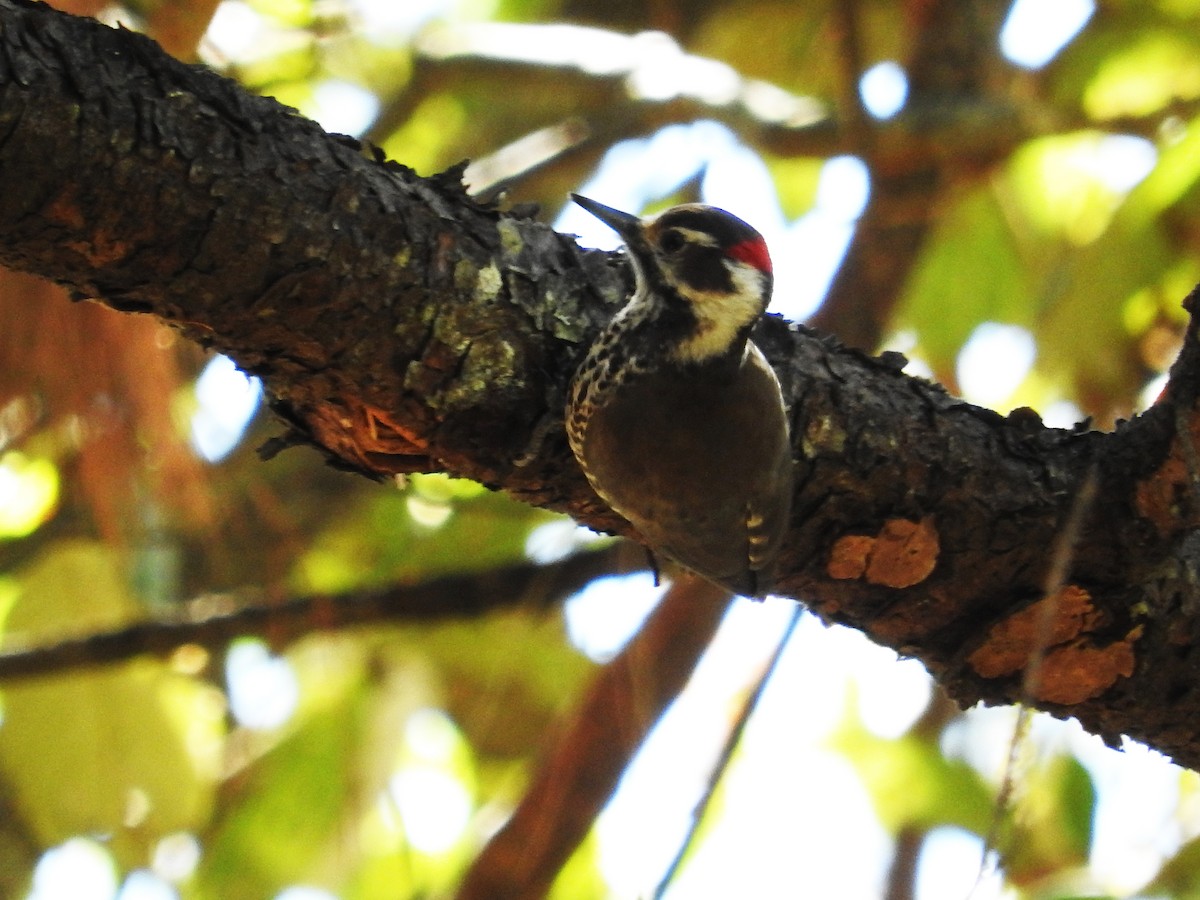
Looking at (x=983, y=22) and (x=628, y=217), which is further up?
(x=983, y=22)

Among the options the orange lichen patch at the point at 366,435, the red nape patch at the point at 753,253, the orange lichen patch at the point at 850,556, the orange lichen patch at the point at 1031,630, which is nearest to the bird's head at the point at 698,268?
the red nape patch at the point at 753,253

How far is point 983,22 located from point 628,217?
2.10 meters

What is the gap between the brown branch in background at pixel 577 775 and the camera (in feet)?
10.6

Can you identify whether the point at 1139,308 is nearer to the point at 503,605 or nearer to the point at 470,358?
the point at 503,605

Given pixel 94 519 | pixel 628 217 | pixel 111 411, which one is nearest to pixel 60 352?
pixel 111 411

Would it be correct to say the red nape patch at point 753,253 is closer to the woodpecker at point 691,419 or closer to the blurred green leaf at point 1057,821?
the woodpecker at point 691,419

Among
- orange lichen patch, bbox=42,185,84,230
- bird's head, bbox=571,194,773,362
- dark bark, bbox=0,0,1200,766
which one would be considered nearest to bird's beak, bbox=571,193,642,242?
bird's head, bbox=571,194,773,362

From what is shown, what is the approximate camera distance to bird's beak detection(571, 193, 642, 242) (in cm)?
291

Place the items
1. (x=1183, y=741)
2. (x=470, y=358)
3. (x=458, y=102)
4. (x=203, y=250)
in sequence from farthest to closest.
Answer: (x=458, y=102) < (x=1183, y=741) < (x=470, y=358) < (x=203, y=250)

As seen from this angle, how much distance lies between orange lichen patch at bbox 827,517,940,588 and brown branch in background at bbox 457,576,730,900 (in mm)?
730

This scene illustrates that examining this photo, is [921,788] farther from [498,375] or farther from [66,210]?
[66,210]

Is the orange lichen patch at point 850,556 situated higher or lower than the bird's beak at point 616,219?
lower

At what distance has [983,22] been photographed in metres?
4.46

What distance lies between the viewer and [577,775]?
10.8 ft
